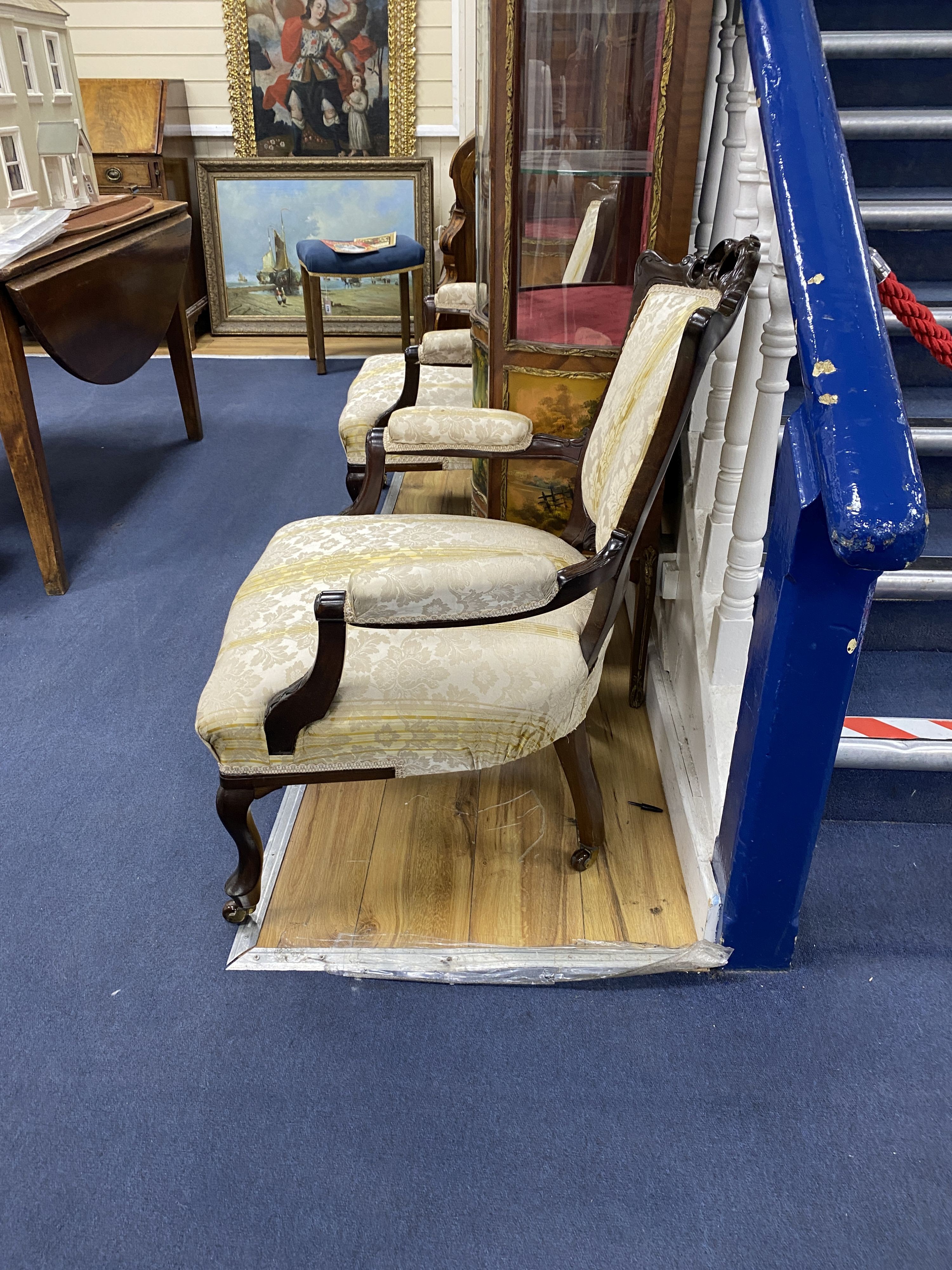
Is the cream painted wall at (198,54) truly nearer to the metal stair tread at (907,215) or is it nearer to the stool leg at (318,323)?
the stool leg at (318,323)

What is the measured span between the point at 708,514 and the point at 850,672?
639mm

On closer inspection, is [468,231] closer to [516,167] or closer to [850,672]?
[516,167]

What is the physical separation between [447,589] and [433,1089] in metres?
0.73

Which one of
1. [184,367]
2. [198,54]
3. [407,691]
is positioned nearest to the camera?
[407,691]

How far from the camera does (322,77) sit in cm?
491

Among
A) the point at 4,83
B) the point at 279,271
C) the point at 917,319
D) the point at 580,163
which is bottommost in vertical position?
the point at 279,271

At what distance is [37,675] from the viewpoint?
230 cm

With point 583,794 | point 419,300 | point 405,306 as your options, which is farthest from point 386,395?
point 419,300

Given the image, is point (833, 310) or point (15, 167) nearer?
point (833, 310)

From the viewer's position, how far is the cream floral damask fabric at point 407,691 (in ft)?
4.50

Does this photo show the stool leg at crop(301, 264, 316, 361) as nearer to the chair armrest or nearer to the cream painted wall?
the cream painted wall

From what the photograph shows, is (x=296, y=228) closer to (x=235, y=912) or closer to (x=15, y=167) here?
(x=15, y=167)

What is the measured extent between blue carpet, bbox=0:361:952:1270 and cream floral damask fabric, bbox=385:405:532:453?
0.86 meters

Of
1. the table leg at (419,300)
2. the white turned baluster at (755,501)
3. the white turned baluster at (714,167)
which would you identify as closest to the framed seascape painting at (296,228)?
the table leg at (419,300)
